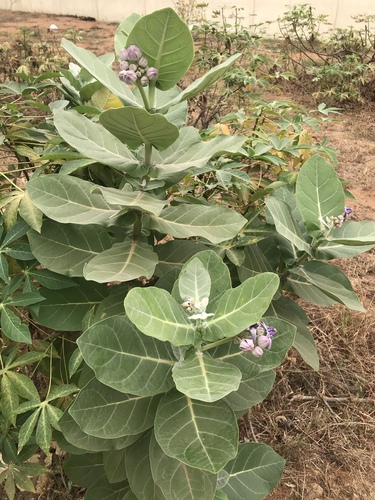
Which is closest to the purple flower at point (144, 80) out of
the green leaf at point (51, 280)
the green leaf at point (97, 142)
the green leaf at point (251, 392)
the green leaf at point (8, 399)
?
the green leaf at point (97, 142)

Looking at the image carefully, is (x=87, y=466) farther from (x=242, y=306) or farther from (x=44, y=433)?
(x=242, y=306)

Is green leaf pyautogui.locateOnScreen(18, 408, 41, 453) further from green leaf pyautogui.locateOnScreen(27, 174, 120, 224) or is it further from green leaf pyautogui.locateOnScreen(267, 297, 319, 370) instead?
green leaf pyautogui.locateOnScreen(267, 297, 319, 370)

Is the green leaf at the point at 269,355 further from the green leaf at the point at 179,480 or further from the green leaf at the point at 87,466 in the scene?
the green leaf at the point at 87,466

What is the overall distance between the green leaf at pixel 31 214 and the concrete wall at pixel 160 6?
5.42 m

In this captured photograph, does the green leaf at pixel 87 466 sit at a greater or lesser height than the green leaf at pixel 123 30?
lesser

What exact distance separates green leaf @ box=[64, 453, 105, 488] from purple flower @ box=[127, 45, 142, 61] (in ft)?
2.81

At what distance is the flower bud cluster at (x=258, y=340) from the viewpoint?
724mm

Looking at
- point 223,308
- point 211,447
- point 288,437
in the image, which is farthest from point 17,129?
point 288,437

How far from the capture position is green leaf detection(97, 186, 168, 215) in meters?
0.77

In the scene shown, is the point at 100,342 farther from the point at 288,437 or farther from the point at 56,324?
the point at 288,437

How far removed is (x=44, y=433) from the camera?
0.96 meters

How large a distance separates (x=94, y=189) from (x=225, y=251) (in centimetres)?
34

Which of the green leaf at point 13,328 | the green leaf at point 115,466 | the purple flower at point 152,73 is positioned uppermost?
the purple flower at point 152,73

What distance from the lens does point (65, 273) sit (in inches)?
35.2
